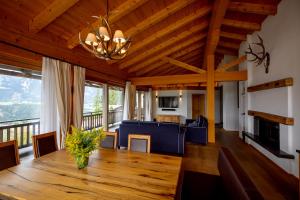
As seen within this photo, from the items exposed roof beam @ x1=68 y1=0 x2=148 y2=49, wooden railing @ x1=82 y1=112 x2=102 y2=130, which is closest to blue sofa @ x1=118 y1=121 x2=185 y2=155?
wooden railing @ x1=82 y1=112 x2=102 y2=130

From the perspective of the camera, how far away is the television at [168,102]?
9688mm

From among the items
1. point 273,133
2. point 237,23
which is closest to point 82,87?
point 237,23

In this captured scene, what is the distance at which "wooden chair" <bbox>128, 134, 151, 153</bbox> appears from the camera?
2.13m

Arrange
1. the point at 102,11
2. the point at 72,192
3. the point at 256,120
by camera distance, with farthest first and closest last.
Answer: the point at 256,120 < the point at 102,11 < the point at 72,192

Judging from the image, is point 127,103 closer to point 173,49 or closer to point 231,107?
point 173,49

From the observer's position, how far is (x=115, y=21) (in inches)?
120

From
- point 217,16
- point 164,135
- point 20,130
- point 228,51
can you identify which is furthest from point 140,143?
point 228,51

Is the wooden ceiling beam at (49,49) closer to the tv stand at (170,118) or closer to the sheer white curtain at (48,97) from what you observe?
the sheer white curtain at (48,97)

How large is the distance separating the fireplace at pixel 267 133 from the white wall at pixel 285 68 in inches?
10.4

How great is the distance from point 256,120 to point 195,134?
5.82ft

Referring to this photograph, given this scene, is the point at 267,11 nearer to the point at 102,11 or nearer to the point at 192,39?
the point at 192,39

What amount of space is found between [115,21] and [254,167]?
13.5ft

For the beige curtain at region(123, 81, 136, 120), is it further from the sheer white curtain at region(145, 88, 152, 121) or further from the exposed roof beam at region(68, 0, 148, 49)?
the exposed roof beam at region(68, 0, 148, 49)

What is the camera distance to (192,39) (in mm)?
4867
